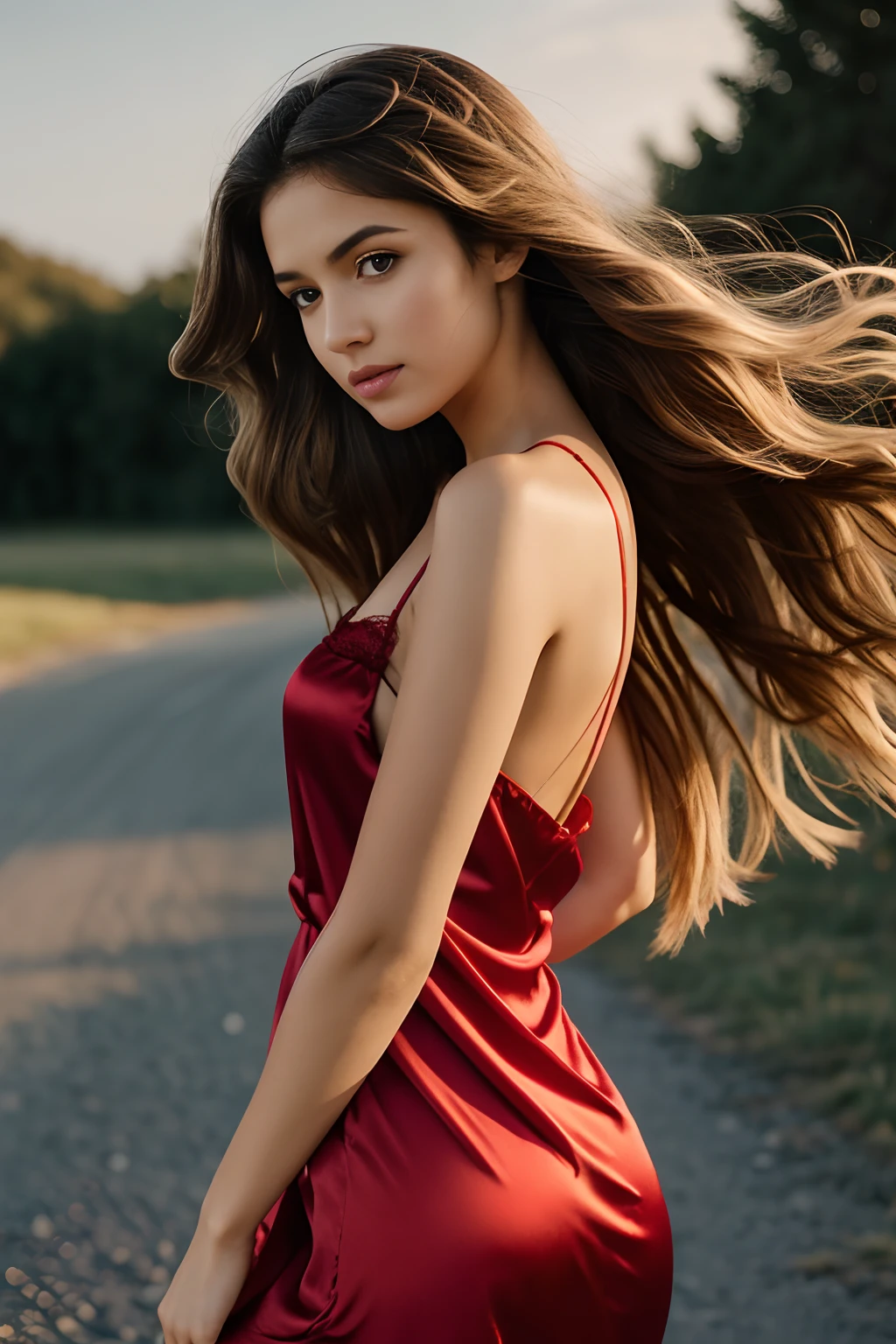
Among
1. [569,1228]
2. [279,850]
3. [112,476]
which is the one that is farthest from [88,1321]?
[112,476]

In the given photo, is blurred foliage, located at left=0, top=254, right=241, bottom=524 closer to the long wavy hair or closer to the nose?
the long wavy hair

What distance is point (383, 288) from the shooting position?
1604mm

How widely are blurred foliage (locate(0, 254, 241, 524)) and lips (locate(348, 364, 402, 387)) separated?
3983 cm

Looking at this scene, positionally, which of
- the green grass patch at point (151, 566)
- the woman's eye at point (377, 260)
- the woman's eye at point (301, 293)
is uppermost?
the woman's eye at point (377, 260)

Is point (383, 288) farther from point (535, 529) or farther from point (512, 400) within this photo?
point (535, 529)

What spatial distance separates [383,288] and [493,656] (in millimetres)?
478

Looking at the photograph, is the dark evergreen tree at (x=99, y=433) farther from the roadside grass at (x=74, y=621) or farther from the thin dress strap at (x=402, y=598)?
the thin dress strap at (x=402, y=598)

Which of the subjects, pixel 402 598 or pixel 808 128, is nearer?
pixel 402 598

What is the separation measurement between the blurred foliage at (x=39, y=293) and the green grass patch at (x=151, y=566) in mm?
10380

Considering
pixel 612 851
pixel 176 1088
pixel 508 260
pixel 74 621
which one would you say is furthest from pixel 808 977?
pixel 74 621

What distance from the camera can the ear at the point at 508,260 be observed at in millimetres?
1706

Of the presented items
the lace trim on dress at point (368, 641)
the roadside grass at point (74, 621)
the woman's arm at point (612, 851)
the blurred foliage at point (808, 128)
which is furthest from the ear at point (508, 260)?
the roadside grass at point (74, 621)

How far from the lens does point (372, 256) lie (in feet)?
5.27

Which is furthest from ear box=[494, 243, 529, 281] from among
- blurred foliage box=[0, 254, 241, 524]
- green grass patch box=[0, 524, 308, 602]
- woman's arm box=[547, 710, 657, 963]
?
blurred foliage box=[0, 254, 241, 524]
